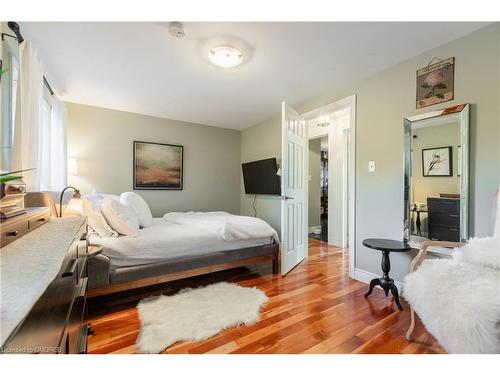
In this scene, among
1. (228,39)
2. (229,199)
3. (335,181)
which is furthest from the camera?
(229,199)

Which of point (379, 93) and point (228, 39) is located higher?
point (228, 39)

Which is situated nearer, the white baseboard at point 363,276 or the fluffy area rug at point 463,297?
the fluffy area rug at point 463,297

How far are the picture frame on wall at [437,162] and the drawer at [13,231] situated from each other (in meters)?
2.93

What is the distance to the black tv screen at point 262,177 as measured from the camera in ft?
12.7

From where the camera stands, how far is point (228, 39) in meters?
1.88

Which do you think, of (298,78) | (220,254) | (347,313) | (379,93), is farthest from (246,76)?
(347,313)

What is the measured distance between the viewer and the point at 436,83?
2.01 metres

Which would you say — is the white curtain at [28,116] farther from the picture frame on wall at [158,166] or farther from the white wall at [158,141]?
the picture frame on wall at [158,166]

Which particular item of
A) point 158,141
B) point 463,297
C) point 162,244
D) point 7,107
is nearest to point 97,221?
point 162,244

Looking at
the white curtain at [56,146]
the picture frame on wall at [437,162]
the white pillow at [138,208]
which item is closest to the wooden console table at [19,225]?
the white pillow at [138,208]

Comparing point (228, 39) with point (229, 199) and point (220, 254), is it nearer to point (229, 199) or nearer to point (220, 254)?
point (220, 254)

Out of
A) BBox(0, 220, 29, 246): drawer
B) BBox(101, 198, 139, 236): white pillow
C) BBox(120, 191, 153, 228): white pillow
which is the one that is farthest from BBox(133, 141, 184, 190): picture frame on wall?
BBox(0, 220, 29, 246): drawer

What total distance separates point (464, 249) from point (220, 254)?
2030 millimetres

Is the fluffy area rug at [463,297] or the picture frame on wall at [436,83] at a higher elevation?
the picture frame on wall at [436,83]
